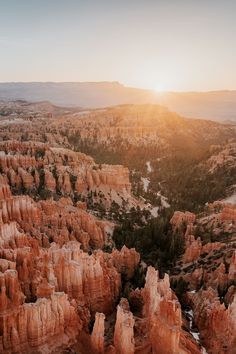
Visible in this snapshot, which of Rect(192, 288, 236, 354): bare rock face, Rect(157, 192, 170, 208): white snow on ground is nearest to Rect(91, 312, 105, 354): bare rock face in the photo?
Rect(192, 288, 236, 354): bare rock face

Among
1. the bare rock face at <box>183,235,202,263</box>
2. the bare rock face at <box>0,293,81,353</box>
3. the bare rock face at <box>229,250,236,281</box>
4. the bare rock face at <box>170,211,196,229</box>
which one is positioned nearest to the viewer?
the bare rock face at <box>0,293,81,353</box>

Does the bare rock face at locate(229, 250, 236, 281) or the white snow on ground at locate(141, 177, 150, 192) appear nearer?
the bare rock face at locate(229, 250, 236, 281)

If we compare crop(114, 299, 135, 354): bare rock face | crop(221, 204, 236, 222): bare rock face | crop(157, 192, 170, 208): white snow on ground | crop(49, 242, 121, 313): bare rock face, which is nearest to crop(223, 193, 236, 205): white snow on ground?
crop(157, 192, 170, 208): white snow on ground

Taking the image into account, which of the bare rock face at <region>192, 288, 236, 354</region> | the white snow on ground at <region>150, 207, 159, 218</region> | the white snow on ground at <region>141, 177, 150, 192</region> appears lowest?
the white snow on ground at <region>141, 177, 150, 192</region>

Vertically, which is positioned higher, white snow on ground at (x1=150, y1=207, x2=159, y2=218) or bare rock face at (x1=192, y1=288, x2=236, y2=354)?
bare rock face at (x1=192, y1=288, x2=236, y2=354)

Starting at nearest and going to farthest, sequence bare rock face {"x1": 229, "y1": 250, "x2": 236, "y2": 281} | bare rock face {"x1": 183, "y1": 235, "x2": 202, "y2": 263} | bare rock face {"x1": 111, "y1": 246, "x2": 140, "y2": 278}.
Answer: bare rock face {"x1": 229, "y1": 250, "x2": 236, "y2": 281}, bare rock face {"x1": 111, "y1": 246, "x2": 140, "y2": 278}, bare rock face {"x1": 183, "y1": 235, "x2": 202, "y2": 263}

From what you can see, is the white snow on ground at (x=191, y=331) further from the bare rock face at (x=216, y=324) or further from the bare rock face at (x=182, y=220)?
the bare rock face at (x=182, y=220)

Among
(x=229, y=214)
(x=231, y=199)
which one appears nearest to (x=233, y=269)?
(x=229, y=214)

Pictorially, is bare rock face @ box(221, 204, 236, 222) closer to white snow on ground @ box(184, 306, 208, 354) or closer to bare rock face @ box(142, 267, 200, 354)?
white snow on ground @ box(184, 306, 208, 354)

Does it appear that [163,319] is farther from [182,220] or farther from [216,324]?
[182,220]

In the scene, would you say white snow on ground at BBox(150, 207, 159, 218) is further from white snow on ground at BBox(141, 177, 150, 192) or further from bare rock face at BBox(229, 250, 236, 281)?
bare rock face at BBox(229, 250, 236, 281)

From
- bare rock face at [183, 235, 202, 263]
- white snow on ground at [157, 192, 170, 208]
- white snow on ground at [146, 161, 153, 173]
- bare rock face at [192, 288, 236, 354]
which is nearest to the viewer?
bare rock face at [192, 288, 236, 354]
